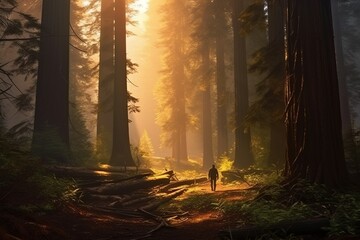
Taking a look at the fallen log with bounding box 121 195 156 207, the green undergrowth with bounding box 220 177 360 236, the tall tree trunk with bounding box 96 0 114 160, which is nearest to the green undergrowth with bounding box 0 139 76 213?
the fallen log with bounding box 121 195 156 207

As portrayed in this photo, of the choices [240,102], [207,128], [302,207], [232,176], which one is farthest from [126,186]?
[207,128]

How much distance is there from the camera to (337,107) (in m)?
8.67

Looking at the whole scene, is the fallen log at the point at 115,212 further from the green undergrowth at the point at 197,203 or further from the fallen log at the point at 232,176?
the fallen log at the point at 232,176

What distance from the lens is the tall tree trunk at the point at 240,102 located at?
20750mm

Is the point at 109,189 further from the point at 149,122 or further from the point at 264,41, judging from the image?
the point at 149,122

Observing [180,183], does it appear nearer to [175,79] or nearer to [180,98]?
[180,98]

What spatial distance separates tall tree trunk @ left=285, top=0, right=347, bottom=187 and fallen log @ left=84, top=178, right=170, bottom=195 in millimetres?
5846

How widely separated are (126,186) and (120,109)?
687 centimetres

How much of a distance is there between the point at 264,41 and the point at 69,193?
18881mm

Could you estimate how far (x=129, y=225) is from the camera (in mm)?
8656

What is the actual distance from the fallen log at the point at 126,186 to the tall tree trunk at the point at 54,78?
3091mm

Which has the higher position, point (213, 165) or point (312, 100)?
point (312, 100)

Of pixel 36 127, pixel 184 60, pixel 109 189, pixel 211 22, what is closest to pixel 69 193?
pixel 109 189

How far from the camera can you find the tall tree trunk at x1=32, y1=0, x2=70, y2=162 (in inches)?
599
